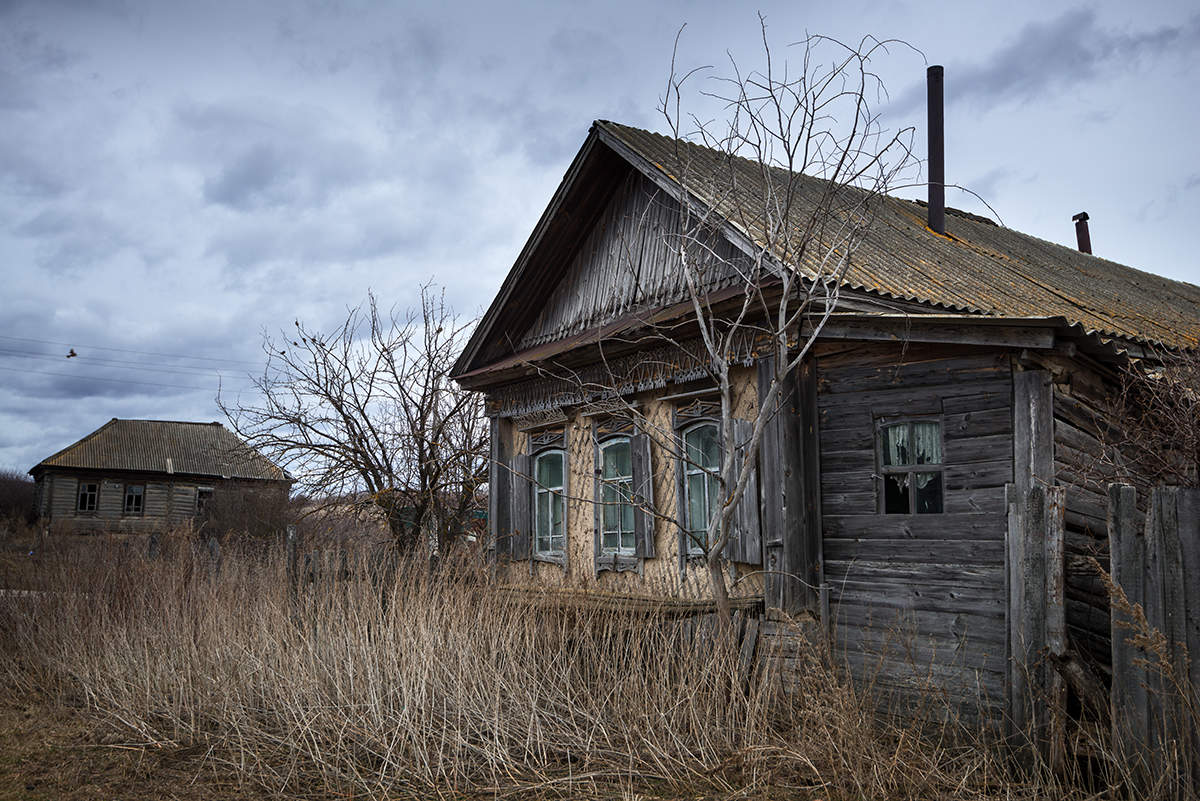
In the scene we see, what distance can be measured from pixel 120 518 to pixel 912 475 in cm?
3728

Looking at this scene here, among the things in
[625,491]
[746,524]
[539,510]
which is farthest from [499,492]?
[746,524]

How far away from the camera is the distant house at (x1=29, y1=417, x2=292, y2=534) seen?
3578 cm

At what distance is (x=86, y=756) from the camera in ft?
19.9

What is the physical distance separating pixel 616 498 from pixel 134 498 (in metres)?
33.8

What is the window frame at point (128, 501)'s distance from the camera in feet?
121

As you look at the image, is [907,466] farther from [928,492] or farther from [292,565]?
[292,565]

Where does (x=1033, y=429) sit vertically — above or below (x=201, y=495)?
above

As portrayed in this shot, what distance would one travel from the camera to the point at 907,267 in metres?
8.79

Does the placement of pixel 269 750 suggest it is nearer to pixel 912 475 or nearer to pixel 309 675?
pixel 309 675

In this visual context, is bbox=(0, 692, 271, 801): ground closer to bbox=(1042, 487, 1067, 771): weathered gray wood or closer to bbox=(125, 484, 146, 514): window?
bbox=(1042, 487, 1067, 771): weathered gray wood

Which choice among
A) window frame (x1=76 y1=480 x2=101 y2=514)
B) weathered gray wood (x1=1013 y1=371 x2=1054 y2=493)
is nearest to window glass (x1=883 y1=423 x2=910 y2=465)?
weathered gray wood (x1=1013 y1=371 x2=1054 y2=493)

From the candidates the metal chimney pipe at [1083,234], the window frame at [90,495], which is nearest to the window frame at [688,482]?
the metal chimney pipe at [1083,234]

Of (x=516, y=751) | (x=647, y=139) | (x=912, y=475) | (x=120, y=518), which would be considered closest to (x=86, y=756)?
(x=516, y=751)

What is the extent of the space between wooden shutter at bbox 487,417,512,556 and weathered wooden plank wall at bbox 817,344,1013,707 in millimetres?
5150
